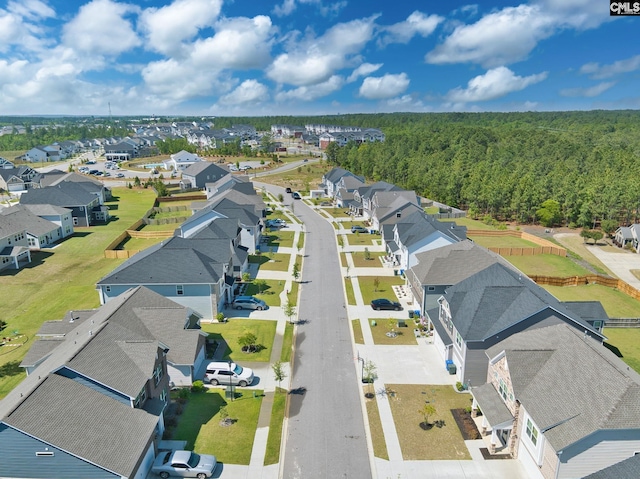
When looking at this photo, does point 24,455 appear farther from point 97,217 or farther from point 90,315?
→ point 97,217

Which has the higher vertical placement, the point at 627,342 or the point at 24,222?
the point at 24,222

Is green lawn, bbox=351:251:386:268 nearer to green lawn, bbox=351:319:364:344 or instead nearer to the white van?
green lawn, bbox=351:319:364:344

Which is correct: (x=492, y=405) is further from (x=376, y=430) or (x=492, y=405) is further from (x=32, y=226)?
(x=32, y=226)

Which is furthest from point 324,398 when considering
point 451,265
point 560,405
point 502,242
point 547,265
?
point 502,242

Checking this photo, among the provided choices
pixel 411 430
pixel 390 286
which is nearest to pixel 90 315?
pixel 411 430

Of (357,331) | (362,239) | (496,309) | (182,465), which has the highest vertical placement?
(496,309)

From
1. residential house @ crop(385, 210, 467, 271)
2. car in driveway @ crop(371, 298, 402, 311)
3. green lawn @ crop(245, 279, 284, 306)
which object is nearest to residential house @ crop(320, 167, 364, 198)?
residential house @ crop(385, 210, 467, 271)

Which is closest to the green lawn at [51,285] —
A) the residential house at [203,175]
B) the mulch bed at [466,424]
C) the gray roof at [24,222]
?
the gray roof at [24,222]
